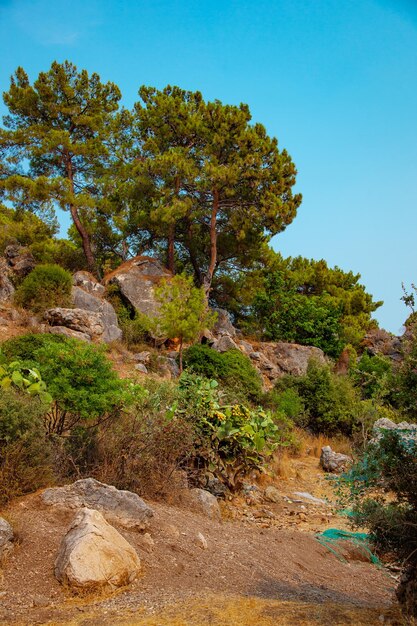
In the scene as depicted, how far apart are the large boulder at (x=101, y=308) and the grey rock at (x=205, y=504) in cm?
1351

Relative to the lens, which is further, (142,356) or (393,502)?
(142,356)

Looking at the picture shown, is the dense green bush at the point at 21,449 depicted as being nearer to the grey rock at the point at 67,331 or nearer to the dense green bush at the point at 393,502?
the dense green bush at the point at 393,502

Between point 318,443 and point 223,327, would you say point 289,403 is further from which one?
point 223,327

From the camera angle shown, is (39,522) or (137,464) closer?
(39,522)

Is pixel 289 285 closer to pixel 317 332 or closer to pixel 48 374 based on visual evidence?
pixel 317 332

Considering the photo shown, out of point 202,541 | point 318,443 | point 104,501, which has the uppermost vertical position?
point 318,443

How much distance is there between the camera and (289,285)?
30.6 metres

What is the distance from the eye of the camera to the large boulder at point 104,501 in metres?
5.72

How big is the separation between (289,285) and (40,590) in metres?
26.9

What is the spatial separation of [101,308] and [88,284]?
2.42 meters

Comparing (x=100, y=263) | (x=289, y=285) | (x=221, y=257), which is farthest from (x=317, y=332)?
(x=100, y=263)

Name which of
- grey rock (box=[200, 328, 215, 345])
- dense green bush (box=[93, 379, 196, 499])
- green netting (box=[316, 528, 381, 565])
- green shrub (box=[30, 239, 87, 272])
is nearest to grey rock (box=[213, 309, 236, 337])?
grey rock (box=[200, 328, 215, 345])

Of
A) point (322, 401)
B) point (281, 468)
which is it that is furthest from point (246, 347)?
point (281, 468)

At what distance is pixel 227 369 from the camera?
693 inches
